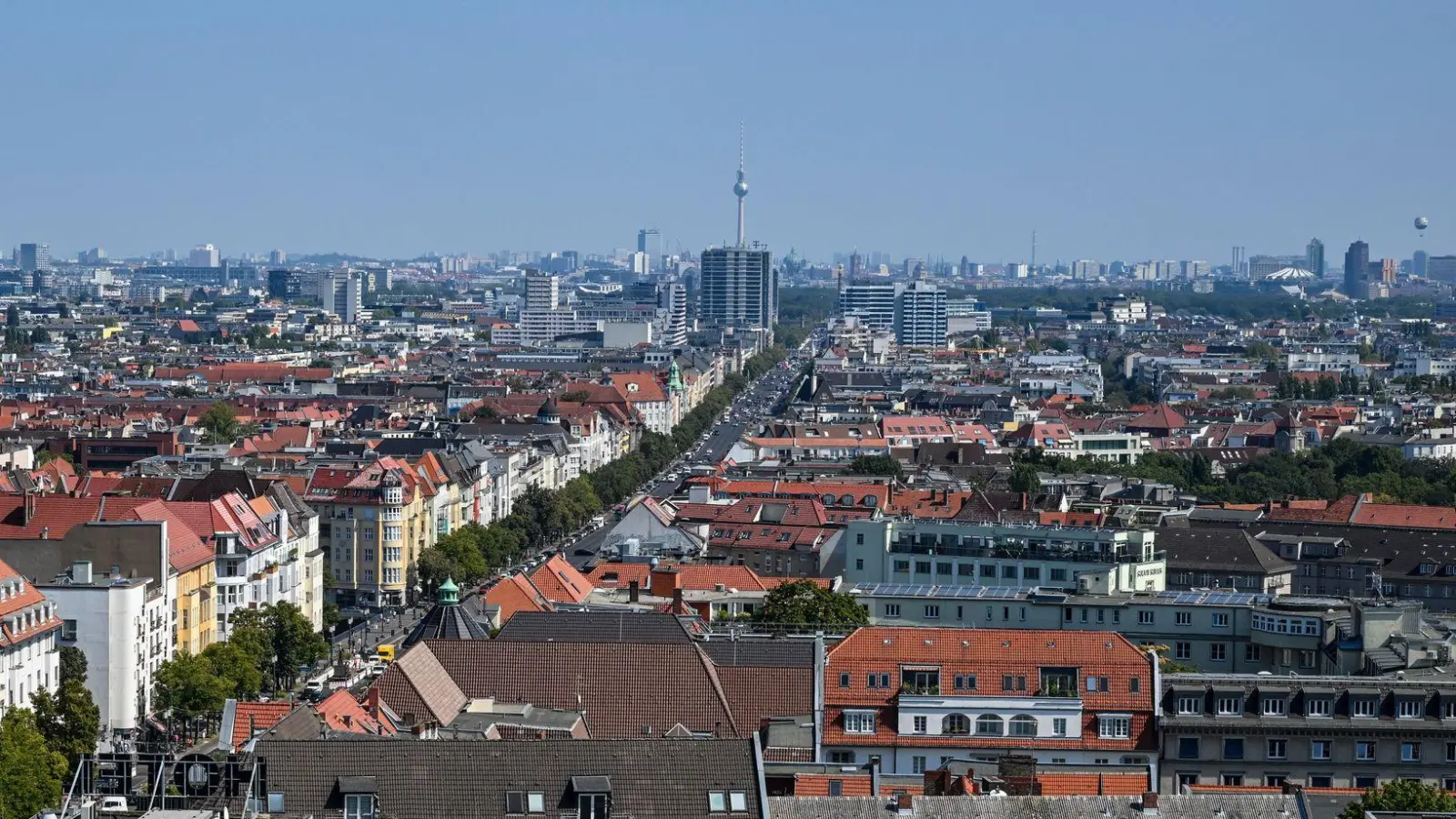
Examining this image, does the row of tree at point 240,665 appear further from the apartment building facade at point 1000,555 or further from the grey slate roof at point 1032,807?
the grey slate roof at point 1032,807

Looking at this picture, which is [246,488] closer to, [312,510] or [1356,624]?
[312,510]

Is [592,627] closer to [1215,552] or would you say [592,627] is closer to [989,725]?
[989,725]

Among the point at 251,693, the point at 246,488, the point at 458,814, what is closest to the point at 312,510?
the point at 246,488

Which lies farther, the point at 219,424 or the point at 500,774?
the point at 219,424

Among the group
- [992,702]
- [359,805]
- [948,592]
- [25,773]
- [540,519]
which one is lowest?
[540,519]

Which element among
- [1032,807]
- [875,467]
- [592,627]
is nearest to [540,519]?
[875,467]

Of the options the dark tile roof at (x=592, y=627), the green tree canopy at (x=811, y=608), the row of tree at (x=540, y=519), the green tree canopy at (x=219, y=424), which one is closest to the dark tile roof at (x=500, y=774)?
the dark tile roof at (x=592, y=627)
